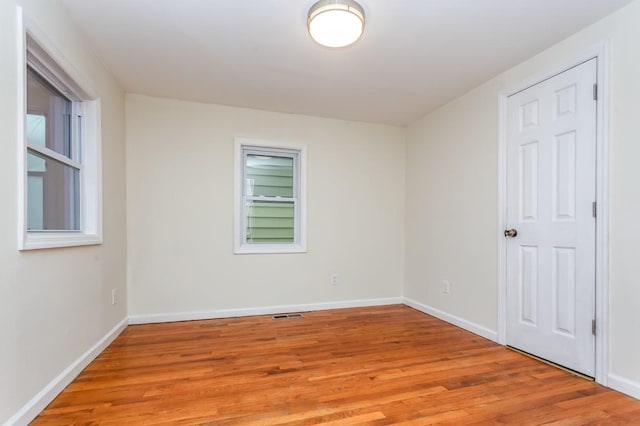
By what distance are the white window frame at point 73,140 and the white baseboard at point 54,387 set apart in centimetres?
78

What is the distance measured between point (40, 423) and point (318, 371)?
4.97 feet

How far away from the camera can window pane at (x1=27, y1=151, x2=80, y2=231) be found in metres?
1.82

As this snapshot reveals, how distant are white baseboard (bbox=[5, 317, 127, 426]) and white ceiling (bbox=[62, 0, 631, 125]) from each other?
224 centimetres

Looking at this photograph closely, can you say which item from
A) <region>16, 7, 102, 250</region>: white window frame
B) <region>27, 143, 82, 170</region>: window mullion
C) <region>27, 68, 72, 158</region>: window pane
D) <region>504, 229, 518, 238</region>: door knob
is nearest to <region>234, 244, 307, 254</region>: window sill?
<region>16, 7, 102, 250</region>: white window frame

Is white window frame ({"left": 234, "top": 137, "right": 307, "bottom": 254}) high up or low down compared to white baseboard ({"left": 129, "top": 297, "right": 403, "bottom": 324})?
up

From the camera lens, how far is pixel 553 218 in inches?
93.0

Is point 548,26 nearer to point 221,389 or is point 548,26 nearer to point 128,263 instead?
point 221,389

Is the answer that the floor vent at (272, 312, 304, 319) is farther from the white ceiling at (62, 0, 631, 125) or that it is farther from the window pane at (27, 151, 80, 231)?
the white ceiling at (62, 0, 631, 125)

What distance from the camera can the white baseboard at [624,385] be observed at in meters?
1.87

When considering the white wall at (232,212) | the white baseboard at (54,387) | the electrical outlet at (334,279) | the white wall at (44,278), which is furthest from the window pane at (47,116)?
the electrical outlet at (334,279)

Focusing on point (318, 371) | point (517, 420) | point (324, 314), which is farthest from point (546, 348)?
point (324, 314)

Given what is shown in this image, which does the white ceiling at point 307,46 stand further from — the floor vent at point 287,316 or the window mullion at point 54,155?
the floor vent at point 287,316

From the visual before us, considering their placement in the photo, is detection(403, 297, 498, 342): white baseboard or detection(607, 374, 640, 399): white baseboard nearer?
detection(607, 374, 640, 399): white baseboard

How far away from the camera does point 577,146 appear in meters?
2.21
